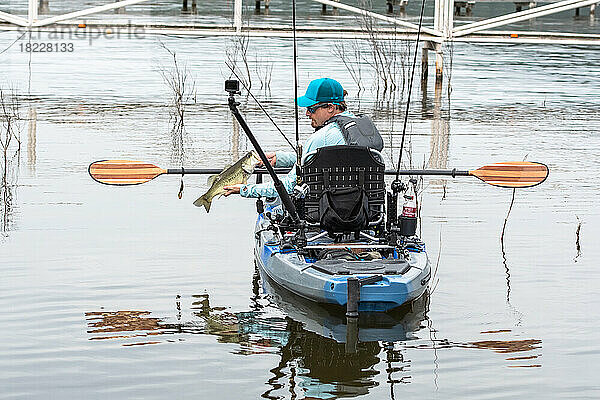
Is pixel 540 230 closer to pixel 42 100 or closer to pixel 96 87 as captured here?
pixel 42 100

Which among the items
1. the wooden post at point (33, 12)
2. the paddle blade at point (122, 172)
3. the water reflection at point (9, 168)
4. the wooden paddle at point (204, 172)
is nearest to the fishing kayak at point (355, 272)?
the wooden paddle at point (204, 172)

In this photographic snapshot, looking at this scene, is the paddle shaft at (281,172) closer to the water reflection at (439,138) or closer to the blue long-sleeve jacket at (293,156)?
the blue long-sleeve jacket at (293,156)

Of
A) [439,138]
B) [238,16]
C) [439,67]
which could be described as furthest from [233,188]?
[439,67]

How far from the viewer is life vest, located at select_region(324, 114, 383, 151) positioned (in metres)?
7.59

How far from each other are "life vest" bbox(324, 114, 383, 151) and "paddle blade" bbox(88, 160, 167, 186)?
1.86 meters

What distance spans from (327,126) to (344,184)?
42 cm

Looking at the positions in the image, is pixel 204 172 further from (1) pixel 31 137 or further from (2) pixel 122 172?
(1) pixel 31 137

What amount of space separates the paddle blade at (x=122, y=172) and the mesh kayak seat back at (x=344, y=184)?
180 cm

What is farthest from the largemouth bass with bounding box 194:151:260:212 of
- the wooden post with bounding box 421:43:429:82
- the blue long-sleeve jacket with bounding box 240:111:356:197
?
the wooden post with bounding box 421:43:429:82

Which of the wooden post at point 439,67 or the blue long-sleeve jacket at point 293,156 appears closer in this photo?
the blue long-sleeve jacket at point 293,156

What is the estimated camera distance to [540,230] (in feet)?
32.2

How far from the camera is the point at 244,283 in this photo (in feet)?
26.9

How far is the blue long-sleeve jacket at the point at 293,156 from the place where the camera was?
7.64 m

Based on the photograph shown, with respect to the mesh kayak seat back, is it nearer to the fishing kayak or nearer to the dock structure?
the fishing kayak
